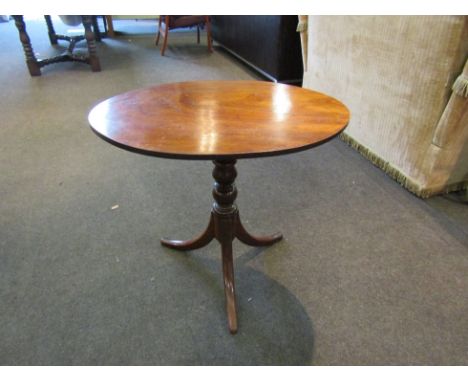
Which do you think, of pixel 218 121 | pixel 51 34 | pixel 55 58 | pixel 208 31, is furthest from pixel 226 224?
pixel 51 34

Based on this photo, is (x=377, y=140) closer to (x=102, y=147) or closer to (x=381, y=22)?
(x=381, y=22)

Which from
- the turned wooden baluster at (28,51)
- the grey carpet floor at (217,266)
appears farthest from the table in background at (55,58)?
the grey carpet floor at (217,266)

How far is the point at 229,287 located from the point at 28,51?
3.19 meters

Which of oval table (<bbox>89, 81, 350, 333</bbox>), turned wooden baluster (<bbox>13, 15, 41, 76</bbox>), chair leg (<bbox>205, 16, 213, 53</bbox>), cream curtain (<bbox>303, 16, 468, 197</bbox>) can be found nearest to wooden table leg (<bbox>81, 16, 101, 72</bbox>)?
turned wooden baluster (<bbox>13, 15, 41, 76</bbox>)

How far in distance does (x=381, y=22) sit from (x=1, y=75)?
3.34m

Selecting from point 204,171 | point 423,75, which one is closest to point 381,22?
point 423,75

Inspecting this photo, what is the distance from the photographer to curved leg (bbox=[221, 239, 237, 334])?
0.99m

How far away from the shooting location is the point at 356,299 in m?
1.08

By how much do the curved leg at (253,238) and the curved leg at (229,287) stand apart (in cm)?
11

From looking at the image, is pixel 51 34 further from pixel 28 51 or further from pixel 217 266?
Result: pixel 217 266

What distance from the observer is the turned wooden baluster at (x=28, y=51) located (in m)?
2.93

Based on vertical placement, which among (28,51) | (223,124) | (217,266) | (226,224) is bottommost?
(217,266)

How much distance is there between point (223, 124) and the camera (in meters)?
0.79

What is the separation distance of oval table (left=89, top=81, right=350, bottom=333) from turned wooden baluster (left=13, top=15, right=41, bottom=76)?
273cm
